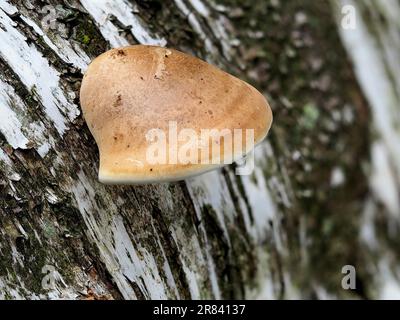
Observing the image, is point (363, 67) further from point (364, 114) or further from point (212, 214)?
point (212, 214)

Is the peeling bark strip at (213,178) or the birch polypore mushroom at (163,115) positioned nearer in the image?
the birch polypore mushroom at (163,115)

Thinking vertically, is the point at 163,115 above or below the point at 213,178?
above

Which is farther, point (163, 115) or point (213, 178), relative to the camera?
point (213, 178)

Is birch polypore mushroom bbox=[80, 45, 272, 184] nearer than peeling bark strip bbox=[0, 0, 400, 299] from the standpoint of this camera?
Yes

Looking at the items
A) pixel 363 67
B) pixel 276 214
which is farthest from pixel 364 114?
pixel 276 214
